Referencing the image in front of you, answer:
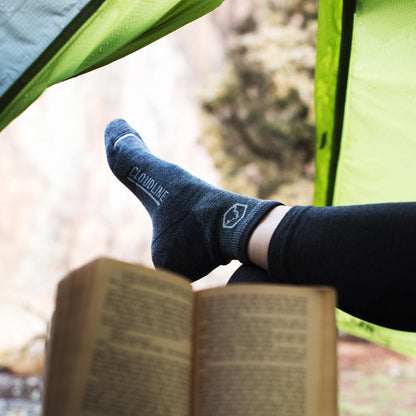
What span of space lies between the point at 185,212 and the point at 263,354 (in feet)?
1.48

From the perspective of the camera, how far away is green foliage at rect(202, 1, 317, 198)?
371cm

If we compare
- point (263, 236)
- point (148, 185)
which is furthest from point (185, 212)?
point (263, 236)

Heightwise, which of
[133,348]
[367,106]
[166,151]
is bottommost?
[133,348]

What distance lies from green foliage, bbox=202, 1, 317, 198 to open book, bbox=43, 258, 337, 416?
11.2ft

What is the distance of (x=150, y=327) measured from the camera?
36 centimetres

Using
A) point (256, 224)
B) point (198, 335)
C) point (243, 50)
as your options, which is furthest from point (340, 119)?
point (243, 50)

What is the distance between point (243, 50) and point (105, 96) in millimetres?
1431

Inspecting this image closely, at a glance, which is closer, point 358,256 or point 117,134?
point 358,256

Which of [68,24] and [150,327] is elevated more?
[68,24]

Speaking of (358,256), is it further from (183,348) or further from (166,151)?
(166,151)

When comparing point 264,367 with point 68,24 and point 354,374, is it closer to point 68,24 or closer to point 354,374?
point 68,24

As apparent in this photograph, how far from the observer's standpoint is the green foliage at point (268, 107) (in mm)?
3707

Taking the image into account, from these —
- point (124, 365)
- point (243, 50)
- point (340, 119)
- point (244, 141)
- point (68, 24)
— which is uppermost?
point (243, 50)

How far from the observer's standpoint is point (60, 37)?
63 cm
